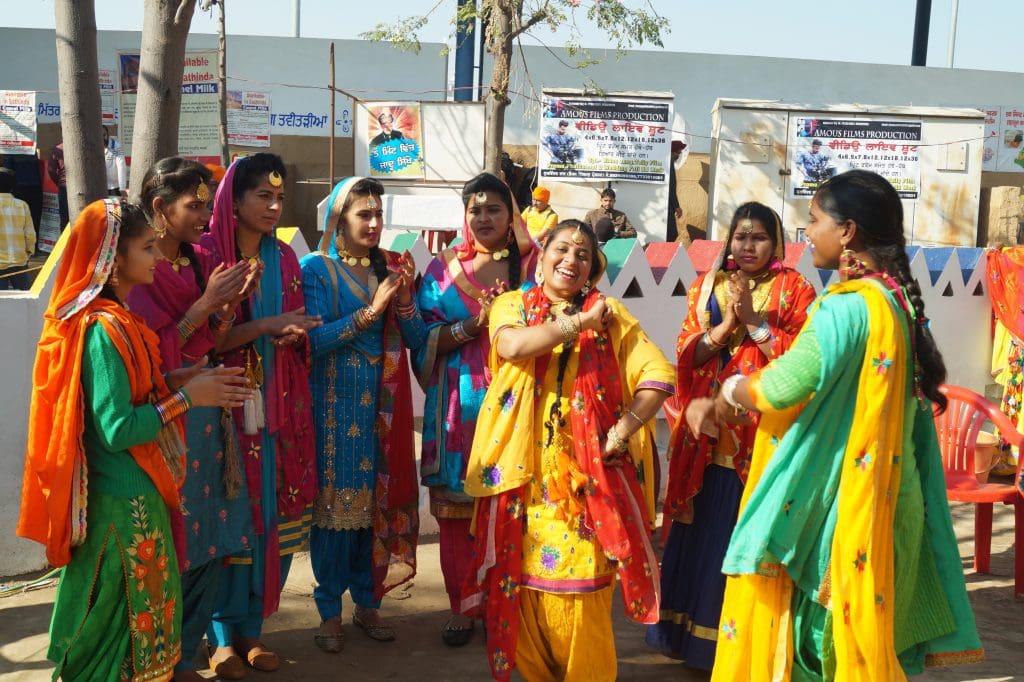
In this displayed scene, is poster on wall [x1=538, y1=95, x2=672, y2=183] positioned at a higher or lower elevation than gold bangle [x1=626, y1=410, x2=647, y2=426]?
higher

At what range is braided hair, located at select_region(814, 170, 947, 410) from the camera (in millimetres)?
2789

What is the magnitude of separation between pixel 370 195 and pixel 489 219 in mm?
473

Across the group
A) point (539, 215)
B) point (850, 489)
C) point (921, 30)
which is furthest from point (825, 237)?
point (921, 30)

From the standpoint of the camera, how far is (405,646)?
4.04 m

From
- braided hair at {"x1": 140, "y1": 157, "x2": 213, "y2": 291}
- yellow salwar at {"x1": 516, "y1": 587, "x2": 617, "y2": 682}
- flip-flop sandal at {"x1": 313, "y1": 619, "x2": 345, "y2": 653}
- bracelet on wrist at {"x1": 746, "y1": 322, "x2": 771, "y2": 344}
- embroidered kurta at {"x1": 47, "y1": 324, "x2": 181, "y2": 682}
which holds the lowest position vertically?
flip-flop sandal at {"x1": 313, "y1": 619, "x2": 345, "y2": 653}

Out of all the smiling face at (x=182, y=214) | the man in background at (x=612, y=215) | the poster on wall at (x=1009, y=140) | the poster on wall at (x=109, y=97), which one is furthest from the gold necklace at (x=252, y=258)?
the poster on wall at (x=1009, y=140)

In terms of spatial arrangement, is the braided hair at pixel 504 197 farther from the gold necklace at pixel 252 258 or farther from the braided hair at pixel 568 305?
the gold necklace at pixel 252 258

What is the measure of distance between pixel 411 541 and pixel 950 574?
2.04 metres

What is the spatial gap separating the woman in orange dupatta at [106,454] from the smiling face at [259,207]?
688mm

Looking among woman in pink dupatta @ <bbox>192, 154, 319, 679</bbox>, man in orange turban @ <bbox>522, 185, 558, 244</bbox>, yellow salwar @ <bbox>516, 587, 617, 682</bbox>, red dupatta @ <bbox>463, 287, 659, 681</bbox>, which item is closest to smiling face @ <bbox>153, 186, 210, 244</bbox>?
woman in pink dupatta @ <bbox>192, 154, 319, 679</bbox>

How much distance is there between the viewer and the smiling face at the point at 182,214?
128 inches

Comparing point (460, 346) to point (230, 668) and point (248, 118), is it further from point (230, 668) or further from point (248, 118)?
point (248, 118)

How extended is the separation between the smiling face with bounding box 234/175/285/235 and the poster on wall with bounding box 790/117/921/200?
11.5m

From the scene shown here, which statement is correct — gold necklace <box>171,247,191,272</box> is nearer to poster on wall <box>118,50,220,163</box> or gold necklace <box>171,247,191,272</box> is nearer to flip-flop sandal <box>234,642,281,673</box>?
flip-flop sandal <box>234,642,281,673</box>
